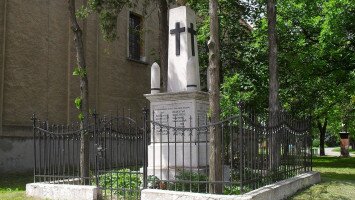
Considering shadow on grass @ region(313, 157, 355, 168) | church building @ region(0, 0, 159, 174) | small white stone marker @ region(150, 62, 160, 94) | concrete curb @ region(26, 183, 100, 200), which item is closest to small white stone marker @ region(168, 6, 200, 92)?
small white stone marker @ region(150, 62, 160, 94)

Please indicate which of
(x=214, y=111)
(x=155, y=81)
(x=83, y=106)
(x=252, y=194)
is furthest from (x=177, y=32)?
(x=252, y=194)

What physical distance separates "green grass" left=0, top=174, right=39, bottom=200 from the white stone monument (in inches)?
125

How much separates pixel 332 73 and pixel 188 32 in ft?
39.6

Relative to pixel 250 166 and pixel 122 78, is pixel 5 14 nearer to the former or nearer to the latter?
pixel 122 78

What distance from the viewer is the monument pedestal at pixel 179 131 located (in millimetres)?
9320

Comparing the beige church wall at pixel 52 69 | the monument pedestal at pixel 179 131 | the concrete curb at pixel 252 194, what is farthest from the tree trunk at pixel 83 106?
the beige church wall at pixel 52 69

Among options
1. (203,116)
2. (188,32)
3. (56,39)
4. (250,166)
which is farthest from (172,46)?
(56,39)

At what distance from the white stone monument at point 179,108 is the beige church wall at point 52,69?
8458mm

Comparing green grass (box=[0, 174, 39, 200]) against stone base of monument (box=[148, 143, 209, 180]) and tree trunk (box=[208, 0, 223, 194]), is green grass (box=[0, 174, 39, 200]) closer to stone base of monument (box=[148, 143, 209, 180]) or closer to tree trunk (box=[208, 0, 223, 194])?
stone base of monument (box=[148, 143, 209, 180])

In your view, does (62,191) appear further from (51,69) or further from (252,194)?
(51,69)

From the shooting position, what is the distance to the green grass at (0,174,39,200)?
991cm

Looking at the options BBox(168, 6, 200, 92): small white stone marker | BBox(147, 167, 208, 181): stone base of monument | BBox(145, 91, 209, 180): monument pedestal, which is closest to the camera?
BBox(147, 167, 208, 181): stone base of monument

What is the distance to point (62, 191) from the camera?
9.05m

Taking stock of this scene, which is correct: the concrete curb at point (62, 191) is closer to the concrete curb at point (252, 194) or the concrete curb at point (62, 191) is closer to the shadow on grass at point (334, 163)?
the concrete curb at point (252, 194)
